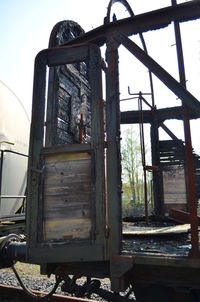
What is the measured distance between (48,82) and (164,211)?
3475 millimetres

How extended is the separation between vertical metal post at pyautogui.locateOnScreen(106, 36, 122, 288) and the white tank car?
3132 millimetres

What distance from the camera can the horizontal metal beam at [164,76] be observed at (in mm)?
2520

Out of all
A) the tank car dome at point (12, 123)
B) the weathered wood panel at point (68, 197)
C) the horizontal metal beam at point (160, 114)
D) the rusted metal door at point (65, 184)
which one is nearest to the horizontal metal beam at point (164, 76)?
the rusted metal door at point (65, 184)

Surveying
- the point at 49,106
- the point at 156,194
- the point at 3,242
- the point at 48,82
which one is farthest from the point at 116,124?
the point at 156,194

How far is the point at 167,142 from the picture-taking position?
614cm

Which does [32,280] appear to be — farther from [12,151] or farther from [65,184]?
[65,184]

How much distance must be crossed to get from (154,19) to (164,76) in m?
0.54

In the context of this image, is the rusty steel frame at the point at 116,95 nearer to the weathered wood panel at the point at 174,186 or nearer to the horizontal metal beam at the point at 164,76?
the horizontal metal beam at the point at 164,76

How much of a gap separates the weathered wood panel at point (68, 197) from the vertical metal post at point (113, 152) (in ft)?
0.64

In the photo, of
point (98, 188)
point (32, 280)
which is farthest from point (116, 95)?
point (32, 280)

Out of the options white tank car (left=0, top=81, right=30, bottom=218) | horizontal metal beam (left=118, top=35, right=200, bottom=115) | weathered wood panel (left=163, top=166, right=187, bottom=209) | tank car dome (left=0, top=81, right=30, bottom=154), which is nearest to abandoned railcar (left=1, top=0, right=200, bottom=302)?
horizontal metal beam (left=118, top=35, right=200, bottom=115)

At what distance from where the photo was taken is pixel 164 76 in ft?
8.55

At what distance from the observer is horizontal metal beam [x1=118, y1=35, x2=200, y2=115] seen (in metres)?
2.52

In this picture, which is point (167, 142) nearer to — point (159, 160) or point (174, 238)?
point (159, 160)
